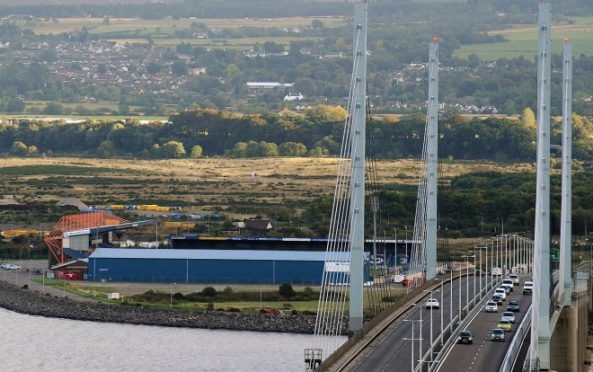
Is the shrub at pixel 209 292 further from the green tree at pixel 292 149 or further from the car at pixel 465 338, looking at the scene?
the green tree at pixel 292 149

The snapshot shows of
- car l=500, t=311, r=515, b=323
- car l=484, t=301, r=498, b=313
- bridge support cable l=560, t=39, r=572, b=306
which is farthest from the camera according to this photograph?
car l=484, t=301, r=498, b=313

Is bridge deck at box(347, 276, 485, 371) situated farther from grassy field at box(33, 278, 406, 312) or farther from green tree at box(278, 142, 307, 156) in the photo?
green tree at box(278, 142, 307, 156)

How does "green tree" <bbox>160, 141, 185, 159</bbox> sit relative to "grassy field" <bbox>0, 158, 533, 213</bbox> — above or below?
above

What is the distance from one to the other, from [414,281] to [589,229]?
26.0 meters

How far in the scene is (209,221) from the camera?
113875 millimetres

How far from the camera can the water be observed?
62719 millimetres

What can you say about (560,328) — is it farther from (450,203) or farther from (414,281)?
(450,203)

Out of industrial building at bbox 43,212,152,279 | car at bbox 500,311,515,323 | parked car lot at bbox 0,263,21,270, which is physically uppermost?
industrial building at bbox 43,212,152,279

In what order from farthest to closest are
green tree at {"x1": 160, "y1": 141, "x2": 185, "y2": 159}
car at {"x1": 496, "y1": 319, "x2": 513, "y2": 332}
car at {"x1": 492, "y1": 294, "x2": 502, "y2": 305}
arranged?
1. green tree at {"x1": 160, "y1": 141, "x2": 185, "y2": 159}
2. car at {"x1": 492, "y1": 294, "x2": 502, "y2": 305}
3. car at {"x1": 496, "y1": 319, "x2": 513, "y2": 332}

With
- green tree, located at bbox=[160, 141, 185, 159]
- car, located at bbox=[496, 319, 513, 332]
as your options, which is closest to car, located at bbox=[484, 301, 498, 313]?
car, located at bbox=[496, 319, 513, 332]

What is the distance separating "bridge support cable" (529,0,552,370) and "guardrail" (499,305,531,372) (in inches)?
37.2

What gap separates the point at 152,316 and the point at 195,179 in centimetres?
8779

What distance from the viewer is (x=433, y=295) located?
68125 mm

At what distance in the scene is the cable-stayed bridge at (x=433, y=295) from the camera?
4919 cm
